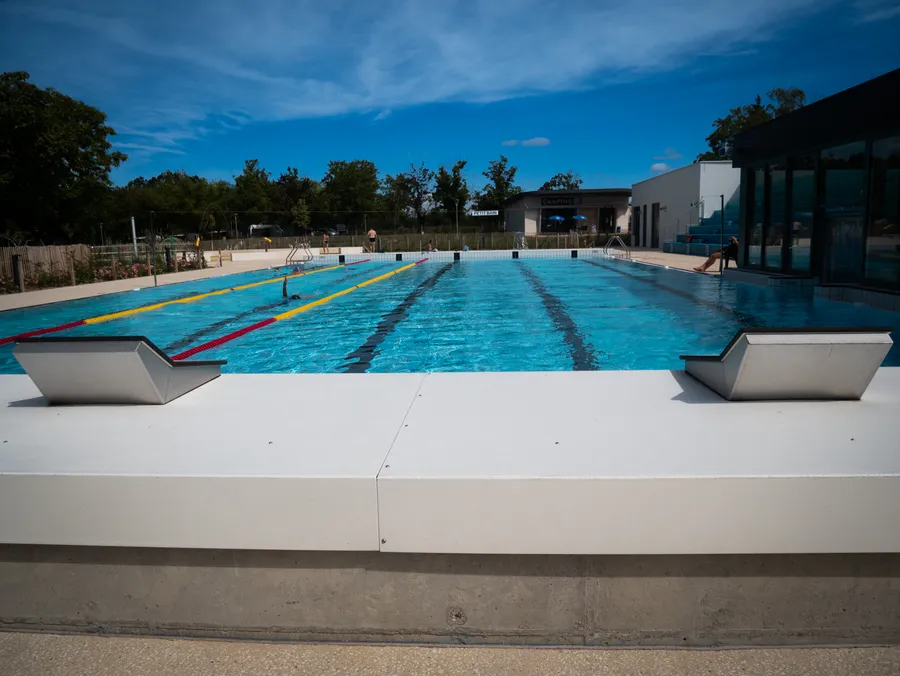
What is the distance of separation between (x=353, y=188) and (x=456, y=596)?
5323 cm

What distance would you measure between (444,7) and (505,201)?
29.2 m

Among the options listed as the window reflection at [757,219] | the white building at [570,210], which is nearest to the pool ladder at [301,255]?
the white building at [570,210]

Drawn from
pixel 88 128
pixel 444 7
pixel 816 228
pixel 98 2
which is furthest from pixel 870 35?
pixel 88 128

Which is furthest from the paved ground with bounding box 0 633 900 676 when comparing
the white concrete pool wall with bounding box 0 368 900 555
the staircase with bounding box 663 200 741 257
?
the staircase with bounding box 663 200 741 257

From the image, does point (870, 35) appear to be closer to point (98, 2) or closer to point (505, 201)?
point (505, 201)

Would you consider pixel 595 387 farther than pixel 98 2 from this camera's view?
No

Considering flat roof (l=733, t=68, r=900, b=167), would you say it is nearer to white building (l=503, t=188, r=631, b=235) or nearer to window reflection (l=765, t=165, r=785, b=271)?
window reflection (l=765, t=165, r=785, b=271)

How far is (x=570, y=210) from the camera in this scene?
41188mm

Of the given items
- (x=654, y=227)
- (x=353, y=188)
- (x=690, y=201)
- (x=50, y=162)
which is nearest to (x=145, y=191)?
(x=353, y=188)

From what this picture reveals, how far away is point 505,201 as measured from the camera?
163 ft

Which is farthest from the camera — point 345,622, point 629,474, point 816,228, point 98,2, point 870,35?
point 870,35

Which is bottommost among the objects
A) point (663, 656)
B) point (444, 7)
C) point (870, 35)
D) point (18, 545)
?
point (663, 656)

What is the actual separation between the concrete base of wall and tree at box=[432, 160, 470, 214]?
1903 inches

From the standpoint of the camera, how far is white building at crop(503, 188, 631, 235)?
39.7 meters
